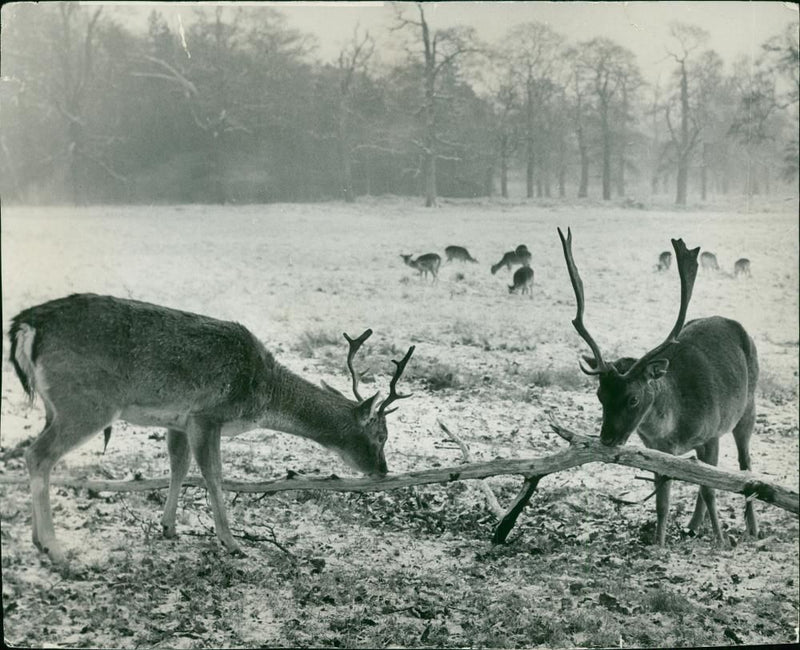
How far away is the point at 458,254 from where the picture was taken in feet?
12.4

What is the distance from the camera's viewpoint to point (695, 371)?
393 cm

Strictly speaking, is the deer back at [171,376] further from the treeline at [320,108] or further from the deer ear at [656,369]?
the deer ear at [656,369]

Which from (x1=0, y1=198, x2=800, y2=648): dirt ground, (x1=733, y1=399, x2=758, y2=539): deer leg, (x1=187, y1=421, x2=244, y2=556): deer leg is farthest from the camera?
(x1=733, y1=399, x2=758, y2=539): deer leg

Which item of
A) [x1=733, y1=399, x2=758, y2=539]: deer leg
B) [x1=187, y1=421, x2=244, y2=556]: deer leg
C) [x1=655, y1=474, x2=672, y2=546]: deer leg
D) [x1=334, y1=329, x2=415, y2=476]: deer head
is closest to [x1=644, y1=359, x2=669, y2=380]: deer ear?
[x1=655, y1=474, x2=672, y2=546]: deer leg

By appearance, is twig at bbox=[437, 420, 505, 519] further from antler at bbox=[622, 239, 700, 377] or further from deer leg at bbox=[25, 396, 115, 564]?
deer leg at bbox=[25, 396, 115, 564]

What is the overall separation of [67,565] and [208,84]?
215 cm

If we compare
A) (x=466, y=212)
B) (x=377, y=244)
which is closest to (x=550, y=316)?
(x=466, y=212)

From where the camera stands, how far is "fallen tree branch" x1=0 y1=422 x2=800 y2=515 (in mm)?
3379

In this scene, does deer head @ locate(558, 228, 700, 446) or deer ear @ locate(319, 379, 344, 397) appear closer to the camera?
deer head @ locate(558, 228, 700, 446)

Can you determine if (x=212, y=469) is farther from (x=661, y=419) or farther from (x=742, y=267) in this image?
(x=742, y=267)

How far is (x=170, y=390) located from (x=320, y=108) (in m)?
1.45

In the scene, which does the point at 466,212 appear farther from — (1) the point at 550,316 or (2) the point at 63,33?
(2) the point at 63,33

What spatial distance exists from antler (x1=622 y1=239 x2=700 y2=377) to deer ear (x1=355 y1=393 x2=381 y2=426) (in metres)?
1.07

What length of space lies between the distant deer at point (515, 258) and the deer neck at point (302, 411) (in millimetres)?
949
